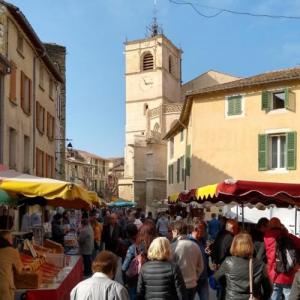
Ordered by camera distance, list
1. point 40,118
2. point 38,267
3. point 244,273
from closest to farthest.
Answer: point 244,273
point 38,267
point 40,118

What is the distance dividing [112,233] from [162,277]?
320 inches

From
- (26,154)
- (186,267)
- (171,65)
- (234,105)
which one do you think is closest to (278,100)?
(234,105)

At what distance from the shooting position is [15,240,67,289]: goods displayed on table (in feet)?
24.1

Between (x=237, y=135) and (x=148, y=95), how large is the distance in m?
50.1

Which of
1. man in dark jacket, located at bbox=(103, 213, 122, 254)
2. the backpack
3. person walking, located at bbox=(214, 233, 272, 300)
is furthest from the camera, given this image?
man in dark jacket, located at bbox=(103, 213, 122, 254)

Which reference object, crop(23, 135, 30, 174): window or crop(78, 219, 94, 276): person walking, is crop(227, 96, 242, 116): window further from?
crop(78, 219, 94, 276): person walking

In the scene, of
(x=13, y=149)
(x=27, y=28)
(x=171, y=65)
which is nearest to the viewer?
(x=13, y=149)

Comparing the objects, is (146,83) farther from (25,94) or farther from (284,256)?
(284,256)

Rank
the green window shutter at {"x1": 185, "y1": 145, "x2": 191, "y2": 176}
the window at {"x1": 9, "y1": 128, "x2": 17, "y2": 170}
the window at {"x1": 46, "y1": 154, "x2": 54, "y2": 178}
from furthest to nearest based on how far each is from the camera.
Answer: the green window shutter at {"x1": 185, "y1": 145, "x2": 191, "y2": 176} < the window at {"x1": 46, "y1": 154, "x2": 54, "y2": 178} < the window at {"x1": 9, "y1": 128, "x2": 17, "y2": 170}

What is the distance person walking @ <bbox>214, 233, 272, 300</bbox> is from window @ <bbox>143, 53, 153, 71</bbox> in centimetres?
7352

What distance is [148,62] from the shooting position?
79125mm

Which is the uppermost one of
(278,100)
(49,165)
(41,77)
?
(41,77)

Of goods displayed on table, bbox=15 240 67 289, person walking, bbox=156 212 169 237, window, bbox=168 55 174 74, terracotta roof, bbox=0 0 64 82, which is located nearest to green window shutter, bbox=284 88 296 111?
person walking, bbox=156 212 169 237

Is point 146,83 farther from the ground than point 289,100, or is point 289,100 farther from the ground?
point 146,83
